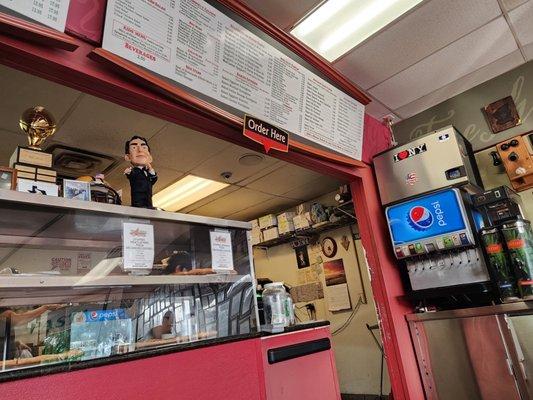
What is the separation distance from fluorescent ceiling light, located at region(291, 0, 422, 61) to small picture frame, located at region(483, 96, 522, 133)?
135 cm

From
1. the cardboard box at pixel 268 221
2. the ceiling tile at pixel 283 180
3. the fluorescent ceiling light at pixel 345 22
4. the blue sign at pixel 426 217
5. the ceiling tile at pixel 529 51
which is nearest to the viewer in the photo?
the fluorescent ceiling light at pixel 345 22

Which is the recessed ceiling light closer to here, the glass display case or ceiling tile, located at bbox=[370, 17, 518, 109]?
ceiling tile, located at bbox=[370, 17, 518, 109]

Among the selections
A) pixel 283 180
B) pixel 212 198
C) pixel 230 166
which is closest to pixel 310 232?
pixel 283 180

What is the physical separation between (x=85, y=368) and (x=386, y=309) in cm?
223

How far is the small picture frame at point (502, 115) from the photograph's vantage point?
2965 mm

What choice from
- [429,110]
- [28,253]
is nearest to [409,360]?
[429,110]

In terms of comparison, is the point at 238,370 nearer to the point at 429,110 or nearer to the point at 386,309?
the point at 386,309

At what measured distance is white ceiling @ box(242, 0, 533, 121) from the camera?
92.6 inches

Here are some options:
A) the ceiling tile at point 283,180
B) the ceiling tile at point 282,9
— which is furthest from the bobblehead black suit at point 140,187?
the ceiling tile at point 283,180

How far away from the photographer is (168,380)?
1.25 meters

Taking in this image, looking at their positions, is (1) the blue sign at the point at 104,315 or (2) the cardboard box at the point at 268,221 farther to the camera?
(2) the cardboard box at the point at 268,221

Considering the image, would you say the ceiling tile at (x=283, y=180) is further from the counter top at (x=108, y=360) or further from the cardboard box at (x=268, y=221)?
the counter top at (x=108, y=360)

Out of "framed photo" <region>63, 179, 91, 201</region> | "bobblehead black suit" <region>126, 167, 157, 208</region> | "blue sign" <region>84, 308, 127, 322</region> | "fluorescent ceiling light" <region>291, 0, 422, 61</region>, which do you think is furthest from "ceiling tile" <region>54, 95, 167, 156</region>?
"blue sign" <region>84, 308, 127, 322</region>

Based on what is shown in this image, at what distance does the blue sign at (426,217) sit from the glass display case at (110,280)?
1.37m
